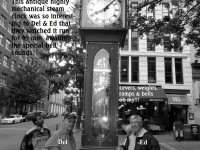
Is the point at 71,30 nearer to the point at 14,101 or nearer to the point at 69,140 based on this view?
the point at 69,140

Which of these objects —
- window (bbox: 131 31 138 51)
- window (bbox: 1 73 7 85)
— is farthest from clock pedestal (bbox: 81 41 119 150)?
window (bbox: 1 73 7 85)

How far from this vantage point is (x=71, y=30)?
58.4 feet

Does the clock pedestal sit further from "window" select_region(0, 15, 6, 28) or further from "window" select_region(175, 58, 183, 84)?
"window" select_region(0, 15, 6, 28)

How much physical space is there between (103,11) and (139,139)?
3.12 metres

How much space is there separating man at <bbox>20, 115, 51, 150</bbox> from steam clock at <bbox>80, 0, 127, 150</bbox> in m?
1.12

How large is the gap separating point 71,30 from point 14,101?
26801 mm

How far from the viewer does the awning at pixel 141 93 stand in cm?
1806

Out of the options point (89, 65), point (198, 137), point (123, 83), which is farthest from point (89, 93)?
point (123, 83)

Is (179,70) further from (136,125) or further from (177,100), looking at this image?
(136,125)

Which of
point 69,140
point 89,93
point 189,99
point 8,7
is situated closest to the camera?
point 69,140

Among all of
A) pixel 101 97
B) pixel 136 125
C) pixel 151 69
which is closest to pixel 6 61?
pixel 151 69

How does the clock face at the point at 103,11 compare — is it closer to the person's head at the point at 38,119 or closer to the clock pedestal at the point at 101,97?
the clock pedestal at the point at 101,97

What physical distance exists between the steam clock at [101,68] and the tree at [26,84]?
109 feet

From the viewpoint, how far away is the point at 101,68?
5066mm
